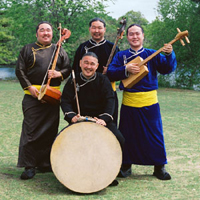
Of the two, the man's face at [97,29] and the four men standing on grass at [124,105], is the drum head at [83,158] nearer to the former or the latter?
the four men standing on grass at [124,105]

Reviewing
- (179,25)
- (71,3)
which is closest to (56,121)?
(179,25)

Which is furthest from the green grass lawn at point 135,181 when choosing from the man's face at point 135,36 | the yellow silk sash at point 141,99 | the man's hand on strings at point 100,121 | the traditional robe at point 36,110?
the man's face at point 135,36

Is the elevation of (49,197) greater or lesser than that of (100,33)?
lesser

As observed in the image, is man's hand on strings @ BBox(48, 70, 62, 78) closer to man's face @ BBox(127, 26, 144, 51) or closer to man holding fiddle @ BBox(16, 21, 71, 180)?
man holding fiddle @ BBox(16, 21, 71, 180)


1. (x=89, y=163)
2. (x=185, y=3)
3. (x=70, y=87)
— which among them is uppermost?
(x=185, y=3)

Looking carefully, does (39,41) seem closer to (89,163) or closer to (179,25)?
(89,163)

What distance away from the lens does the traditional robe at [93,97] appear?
4.21m

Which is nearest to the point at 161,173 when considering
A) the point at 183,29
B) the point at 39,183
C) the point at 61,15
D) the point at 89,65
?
the point at 39,183

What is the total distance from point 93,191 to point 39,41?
1.99 m

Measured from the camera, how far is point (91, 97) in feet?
13.9

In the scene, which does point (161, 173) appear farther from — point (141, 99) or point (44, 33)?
point (44, 33)

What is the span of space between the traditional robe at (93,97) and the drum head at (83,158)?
1.19 ft

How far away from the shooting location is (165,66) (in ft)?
14.4

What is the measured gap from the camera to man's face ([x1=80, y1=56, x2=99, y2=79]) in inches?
161
